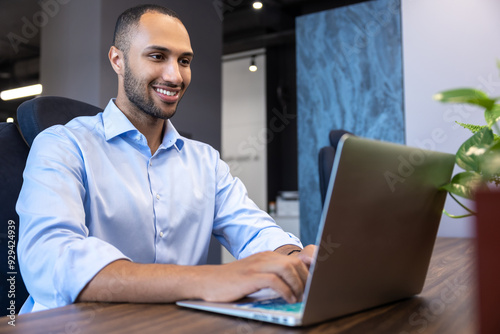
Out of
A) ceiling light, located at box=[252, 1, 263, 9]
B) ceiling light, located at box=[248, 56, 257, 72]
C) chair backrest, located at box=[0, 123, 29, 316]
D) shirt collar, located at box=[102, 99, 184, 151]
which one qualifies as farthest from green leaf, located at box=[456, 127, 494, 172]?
ceiling light, located at box=[248, 56, 257, 72]

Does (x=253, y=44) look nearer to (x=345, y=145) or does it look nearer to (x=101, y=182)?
(x=101, y=182)

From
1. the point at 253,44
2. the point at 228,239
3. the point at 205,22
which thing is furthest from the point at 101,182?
the point at 253,44

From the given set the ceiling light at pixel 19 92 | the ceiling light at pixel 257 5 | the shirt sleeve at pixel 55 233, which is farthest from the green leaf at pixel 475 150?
the ceiling light at pixel 257 5

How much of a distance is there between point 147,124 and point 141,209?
0.34m

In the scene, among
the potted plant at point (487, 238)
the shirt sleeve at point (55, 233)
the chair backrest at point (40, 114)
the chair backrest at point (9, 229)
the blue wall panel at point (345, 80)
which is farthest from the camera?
the blue wall panel at point (345, 80)

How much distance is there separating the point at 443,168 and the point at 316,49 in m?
3.00

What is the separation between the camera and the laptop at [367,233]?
19.7 inches

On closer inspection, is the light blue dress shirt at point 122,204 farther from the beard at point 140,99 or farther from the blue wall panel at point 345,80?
the blue wall panel at point 345,80

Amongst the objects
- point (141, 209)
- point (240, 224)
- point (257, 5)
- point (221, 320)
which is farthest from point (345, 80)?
point (221, 320)

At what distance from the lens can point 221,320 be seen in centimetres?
58

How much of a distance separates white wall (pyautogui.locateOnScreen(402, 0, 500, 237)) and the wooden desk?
2.06m

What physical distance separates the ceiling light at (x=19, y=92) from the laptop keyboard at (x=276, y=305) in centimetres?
430

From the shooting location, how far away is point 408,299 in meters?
0.72

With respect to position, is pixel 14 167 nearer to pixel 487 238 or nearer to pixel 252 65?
pixel 487 238
